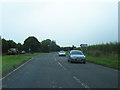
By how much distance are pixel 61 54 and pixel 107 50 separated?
68.0 feet

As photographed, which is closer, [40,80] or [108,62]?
[40,80]

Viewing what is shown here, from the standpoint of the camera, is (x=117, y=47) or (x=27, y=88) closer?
(x=27, y=88)

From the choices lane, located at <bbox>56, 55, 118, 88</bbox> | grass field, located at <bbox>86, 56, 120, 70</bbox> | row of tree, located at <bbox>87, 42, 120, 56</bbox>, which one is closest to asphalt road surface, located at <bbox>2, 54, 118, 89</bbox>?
lane, located at <bbox>56, 55, 118, 88</bbox>

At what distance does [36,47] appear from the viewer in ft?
405

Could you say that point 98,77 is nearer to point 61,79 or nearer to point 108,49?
point 61,79

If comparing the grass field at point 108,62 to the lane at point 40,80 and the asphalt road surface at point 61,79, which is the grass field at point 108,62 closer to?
Answer: the asphalt road surface at point 61,79

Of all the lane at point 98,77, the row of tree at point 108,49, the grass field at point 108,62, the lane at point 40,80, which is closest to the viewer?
the lane at point 40,80

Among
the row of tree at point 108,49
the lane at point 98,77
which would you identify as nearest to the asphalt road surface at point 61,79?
the lane at point 98,77

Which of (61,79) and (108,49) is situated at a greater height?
(108,49)

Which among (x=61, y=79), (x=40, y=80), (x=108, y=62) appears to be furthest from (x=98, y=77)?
(x=108, y=62)

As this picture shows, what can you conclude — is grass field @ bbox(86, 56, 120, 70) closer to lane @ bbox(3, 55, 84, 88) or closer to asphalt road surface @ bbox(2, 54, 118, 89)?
asphalt road surface @ bbox(2, 54, 118, 89)

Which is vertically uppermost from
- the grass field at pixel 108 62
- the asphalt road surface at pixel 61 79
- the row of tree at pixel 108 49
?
the row of tree at pixel 108 49

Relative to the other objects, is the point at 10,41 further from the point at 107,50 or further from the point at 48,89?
the point at 48,89

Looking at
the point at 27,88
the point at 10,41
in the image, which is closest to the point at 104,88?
the point at 27,88
